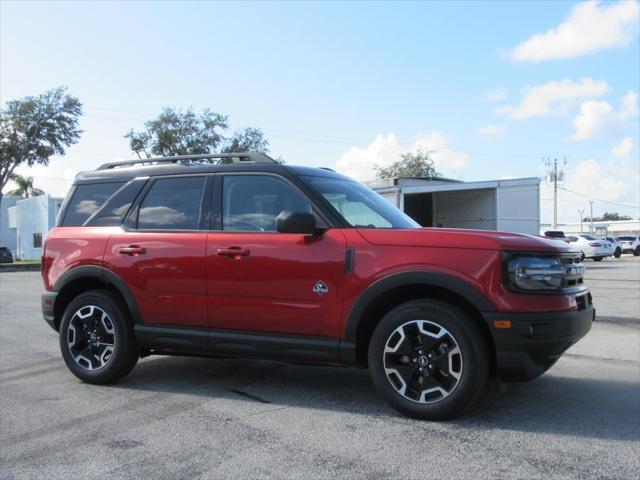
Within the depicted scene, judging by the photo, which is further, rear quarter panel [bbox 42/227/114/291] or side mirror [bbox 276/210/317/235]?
rear quarter panel [bbox 42/227/114/291]

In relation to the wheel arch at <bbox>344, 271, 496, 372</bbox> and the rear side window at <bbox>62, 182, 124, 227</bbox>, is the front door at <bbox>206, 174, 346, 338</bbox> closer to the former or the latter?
the wheel arch at <bbox>344, 271, 496, 372</bbox>

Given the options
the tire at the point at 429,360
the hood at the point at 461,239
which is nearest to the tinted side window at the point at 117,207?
the hood at the point at 461,239

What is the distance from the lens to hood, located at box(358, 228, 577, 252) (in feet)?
13.2

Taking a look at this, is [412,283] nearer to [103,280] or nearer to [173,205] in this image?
[173,205]

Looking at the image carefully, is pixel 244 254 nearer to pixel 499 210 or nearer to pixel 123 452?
pixel 123 452

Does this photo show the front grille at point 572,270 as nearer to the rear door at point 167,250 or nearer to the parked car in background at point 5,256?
the rear door at point 167,250

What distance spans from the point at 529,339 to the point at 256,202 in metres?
2.34

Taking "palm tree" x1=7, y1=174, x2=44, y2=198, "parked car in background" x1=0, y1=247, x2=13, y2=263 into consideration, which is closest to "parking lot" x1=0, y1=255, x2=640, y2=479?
"parked car in background" x1=0, y1=247, x2=13, y2=263

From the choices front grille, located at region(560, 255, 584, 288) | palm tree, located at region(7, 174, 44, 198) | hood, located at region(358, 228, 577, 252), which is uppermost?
palm tree, located at region(7, 174, 44, 198)

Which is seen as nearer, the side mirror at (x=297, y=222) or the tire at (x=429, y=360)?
the tire at (x=429, y=360)

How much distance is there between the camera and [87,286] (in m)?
5.63

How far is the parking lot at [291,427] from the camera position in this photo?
3.45m

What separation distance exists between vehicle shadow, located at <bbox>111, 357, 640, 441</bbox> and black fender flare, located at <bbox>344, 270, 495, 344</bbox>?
2.38 feet

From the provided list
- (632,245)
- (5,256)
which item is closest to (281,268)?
(5,256)
